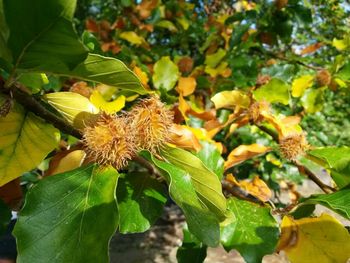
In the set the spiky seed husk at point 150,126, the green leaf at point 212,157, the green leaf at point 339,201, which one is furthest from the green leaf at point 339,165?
the spiky seed husk at point 150,126

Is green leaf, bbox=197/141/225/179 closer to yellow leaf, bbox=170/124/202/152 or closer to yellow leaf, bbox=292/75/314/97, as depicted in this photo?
yellow leaf, bbox=170/124/202/152

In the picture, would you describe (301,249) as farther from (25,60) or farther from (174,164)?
(25,60)

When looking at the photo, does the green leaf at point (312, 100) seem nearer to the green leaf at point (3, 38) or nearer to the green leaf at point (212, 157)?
the green leaf at point (212, 157)

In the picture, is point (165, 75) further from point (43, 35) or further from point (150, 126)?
point (43, 35)

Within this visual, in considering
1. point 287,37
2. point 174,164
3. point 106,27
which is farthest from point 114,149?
point 106,27

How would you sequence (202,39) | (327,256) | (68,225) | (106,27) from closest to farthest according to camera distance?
1. (68,225)
2. (327,256)
3. (106,27)
4. (202,39)

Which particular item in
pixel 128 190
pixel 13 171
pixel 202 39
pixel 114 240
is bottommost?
pixel 114 240

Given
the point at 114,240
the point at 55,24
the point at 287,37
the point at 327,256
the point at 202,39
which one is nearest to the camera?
the point at 55,24

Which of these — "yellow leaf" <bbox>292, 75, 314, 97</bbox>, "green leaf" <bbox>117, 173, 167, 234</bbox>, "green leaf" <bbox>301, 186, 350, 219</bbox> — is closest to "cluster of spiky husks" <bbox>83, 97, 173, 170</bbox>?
"green leaf" <bbox>117, 173, 167, 234</bbox>
